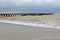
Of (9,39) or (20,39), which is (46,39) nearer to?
(20,39)

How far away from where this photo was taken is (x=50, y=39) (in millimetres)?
12188

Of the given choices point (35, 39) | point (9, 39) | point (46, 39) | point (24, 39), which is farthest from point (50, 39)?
point (9, 39)

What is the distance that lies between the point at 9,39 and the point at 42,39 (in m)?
2.26

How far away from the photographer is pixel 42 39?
40.1ft

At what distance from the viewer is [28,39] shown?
12.3 m

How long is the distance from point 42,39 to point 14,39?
1.91m

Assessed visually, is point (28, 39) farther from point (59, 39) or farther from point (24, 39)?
point (59, 39)

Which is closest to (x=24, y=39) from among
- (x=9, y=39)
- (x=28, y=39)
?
(x=28, y=39)

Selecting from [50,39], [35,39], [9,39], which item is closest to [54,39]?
[50,39]

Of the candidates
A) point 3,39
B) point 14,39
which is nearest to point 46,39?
point 14,39

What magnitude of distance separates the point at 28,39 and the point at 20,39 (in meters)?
0.55

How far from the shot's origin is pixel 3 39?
1239 cm

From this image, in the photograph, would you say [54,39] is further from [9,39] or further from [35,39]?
[9,39]

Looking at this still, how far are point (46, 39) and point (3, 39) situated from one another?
2.96 m
